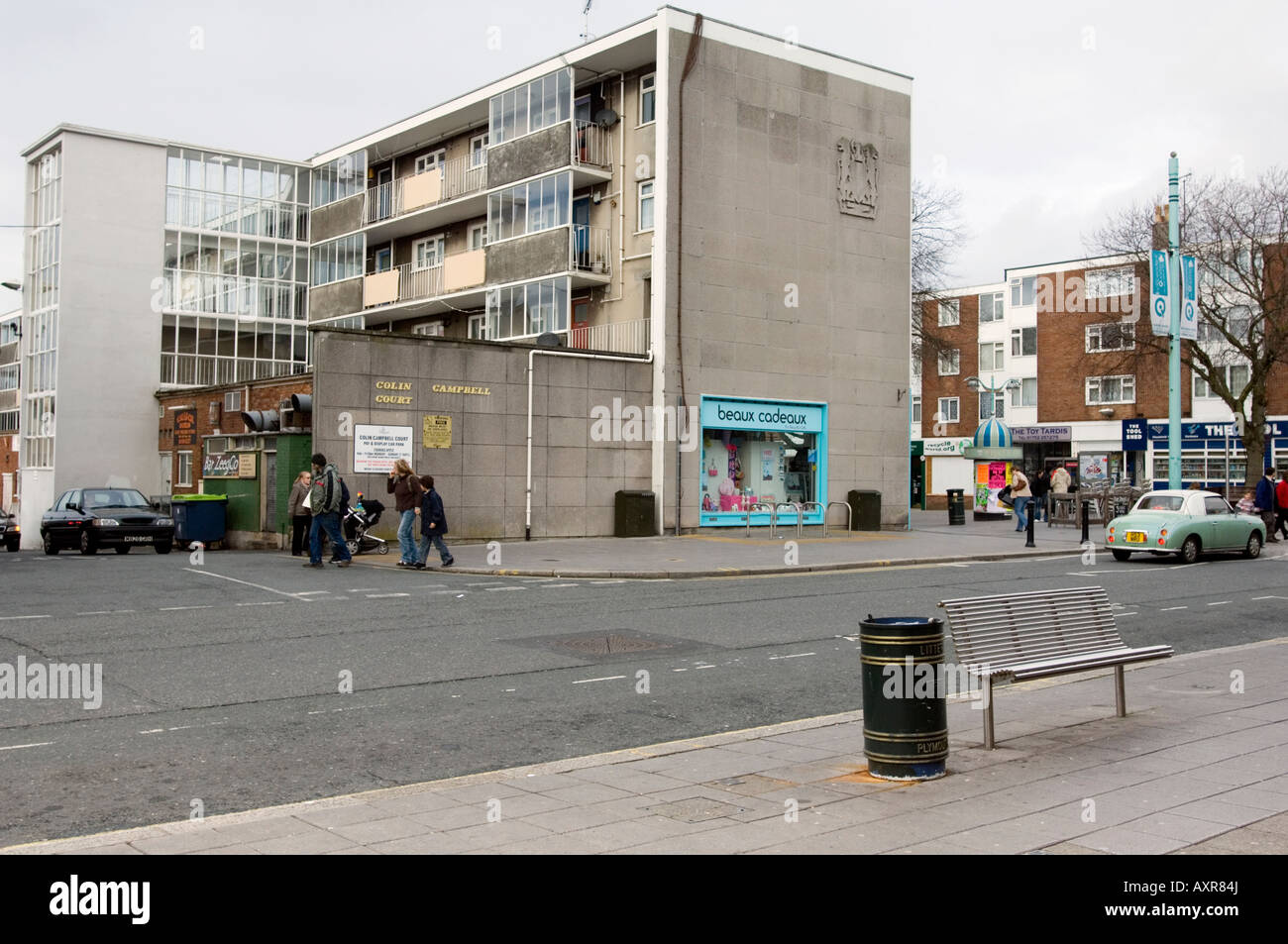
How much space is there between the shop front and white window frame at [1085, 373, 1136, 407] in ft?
96.4

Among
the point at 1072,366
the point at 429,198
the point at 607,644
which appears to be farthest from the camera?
the point at 1072,366

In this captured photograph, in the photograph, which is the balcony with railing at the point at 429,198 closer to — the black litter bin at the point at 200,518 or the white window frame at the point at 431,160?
the white window frame at the point at 431,160

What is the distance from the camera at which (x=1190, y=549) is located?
23.2 m

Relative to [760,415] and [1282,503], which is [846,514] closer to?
[760,415]

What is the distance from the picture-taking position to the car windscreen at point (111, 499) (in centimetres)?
2773

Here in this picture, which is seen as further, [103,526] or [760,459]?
[760,459]

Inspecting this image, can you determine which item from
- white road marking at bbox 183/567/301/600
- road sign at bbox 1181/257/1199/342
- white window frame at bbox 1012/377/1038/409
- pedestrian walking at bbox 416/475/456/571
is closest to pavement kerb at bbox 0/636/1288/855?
white road marking at bbox 183/567/301/600

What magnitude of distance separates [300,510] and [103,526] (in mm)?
7821

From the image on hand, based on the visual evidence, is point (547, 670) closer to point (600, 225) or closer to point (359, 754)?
point (359, 754)

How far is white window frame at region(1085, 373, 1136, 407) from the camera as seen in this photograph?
5594cm

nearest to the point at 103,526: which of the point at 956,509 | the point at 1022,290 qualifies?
the point at 956,509

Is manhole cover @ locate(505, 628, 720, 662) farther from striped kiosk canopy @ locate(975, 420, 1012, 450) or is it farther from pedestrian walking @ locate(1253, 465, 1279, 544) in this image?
striped kiosk canopy @ locate(975, 420, 1012, 450)
